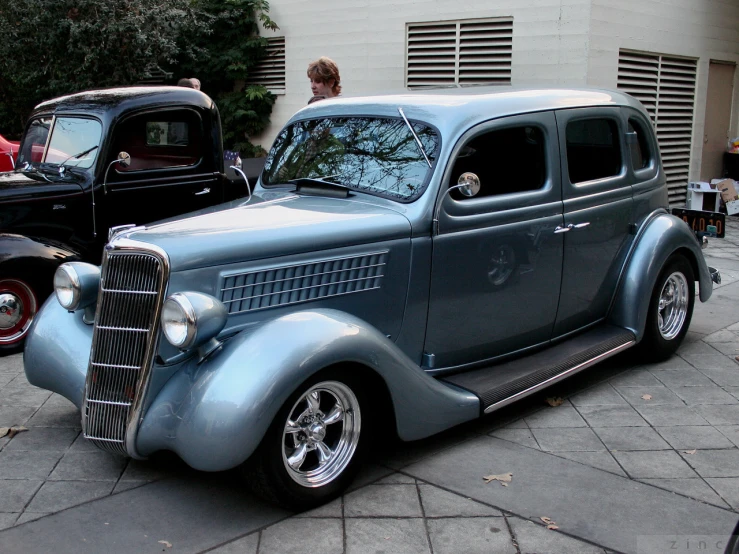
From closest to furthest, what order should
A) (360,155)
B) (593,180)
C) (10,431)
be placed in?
(10,431) → (360,155) → (593,180)

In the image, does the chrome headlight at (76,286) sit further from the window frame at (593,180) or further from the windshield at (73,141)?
the window frame at (593,180)

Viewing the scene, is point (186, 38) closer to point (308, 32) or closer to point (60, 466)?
point (308, 32)

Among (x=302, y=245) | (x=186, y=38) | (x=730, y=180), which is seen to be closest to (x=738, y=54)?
(x=730, y=180)

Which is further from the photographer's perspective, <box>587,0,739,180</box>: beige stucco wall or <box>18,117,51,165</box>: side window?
<box>587,0,739,180</box>: beige stucco wall

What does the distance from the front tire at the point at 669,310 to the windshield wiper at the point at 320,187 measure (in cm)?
239

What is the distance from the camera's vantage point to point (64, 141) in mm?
6527

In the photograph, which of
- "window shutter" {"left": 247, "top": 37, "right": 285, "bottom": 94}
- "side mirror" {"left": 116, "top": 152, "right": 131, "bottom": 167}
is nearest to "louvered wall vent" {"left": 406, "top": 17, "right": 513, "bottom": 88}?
"window shutter" {"left": 247, "top": 37, "right": 285, "bottom": 94}

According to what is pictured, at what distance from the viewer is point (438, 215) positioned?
407cm

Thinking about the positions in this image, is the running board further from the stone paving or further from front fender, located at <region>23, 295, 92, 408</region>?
front fender, located at <region>23, 295, 92, 408</region>

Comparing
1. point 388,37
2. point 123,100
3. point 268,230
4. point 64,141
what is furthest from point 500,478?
point 388,37

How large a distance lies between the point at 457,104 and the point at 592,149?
49.0 inches

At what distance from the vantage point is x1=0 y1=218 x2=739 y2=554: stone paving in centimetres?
325

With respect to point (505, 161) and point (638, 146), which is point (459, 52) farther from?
point (505, 161)

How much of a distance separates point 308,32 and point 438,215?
8866mm
